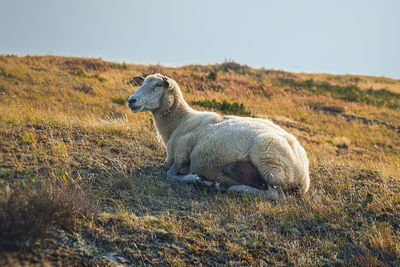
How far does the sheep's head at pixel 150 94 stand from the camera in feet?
21.8

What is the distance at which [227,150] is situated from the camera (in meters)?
5.55

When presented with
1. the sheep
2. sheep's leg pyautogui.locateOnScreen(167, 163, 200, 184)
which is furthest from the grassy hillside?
the sheep

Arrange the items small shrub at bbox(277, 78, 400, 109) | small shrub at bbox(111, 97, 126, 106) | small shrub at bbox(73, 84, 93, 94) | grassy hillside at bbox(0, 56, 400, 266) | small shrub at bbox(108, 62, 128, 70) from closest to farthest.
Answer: grassy hillside at bbox(0, 56, 400, 266)
small shrub at bbox(111, 97, 126, 106)
small shrub at bbox(73, 84, 93, 94)
small shrub at bbox(108, 62, 128, 70)
small shrub at bbox(277, 78, 400, 109)

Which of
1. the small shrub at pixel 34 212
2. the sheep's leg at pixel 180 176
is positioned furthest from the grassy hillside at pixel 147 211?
the sheep's leg at pixel 180 176

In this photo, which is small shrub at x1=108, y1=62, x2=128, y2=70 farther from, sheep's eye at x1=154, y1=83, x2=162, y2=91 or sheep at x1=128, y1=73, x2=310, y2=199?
sheep at x1=128, y1=73, x2=310, y2=199

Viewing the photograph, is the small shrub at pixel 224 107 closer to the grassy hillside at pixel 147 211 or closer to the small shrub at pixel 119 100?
the small shrub at pixel 119 100

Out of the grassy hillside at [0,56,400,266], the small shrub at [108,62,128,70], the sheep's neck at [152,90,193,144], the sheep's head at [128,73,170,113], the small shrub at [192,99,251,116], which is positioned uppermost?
the small shrub at [108,62,128,70]

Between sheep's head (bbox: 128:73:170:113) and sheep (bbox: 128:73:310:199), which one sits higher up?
sheep's head (bbox: 128:73:170:113)

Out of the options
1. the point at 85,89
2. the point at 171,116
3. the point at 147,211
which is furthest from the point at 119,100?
the point at 147,211

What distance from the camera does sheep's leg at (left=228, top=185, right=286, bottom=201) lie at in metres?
5.14

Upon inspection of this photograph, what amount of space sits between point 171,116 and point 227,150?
6.32ft

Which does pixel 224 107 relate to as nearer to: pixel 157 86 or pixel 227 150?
pixel 157 86

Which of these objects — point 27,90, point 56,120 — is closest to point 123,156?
point 56,120

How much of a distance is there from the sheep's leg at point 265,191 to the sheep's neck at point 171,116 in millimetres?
2158
